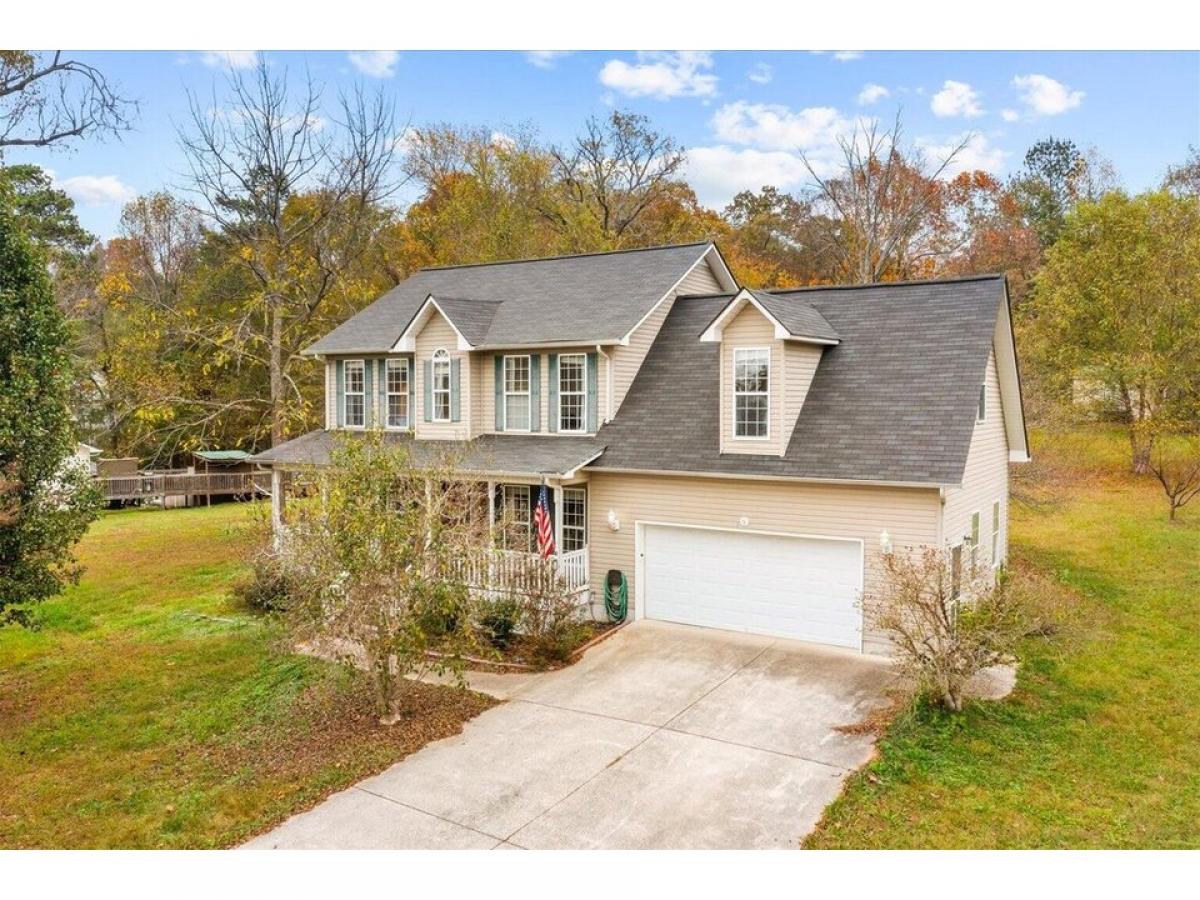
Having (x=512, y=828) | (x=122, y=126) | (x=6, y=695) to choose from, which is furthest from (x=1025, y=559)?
(x=122, y=126)

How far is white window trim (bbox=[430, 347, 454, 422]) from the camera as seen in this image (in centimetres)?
1605

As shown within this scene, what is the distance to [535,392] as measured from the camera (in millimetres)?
15391

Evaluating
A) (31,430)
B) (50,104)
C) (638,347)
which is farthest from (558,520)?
(50,104)

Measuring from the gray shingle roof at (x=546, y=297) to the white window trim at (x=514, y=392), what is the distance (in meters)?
0.42

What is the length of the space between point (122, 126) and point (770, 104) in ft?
54.7

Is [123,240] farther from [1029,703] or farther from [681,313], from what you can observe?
[1029,703]

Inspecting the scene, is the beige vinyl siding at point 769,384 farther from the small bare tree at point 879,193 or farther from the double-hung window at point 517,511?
the small bare tree at point 879,193

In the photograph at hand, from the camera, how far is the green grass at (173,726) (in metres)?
7.86

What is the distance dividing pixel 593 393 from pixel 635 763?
7.65 m

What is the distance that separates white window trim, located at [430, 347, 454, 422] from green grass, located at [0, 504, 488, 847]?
16.8 ft

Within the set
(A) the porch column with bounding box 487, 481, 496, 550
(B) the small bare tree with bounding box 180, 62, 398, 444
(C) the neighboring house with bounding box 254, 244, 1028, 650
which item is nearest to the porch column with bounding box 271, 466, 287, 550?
(C) the neighboring house with bounding box 254, 244, 1028, 650

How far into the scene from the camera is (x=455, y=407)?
16.0m

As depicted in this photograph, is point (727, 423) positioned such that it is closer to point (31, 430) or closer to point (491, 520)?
point (491, 520)

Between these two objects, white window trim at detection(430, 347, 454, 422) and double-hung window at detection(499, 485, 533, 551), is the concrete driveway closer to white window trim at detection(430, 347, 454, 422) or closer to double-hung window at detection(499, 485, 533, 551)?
double-hung window at detection(499, 485, 533, 551)
